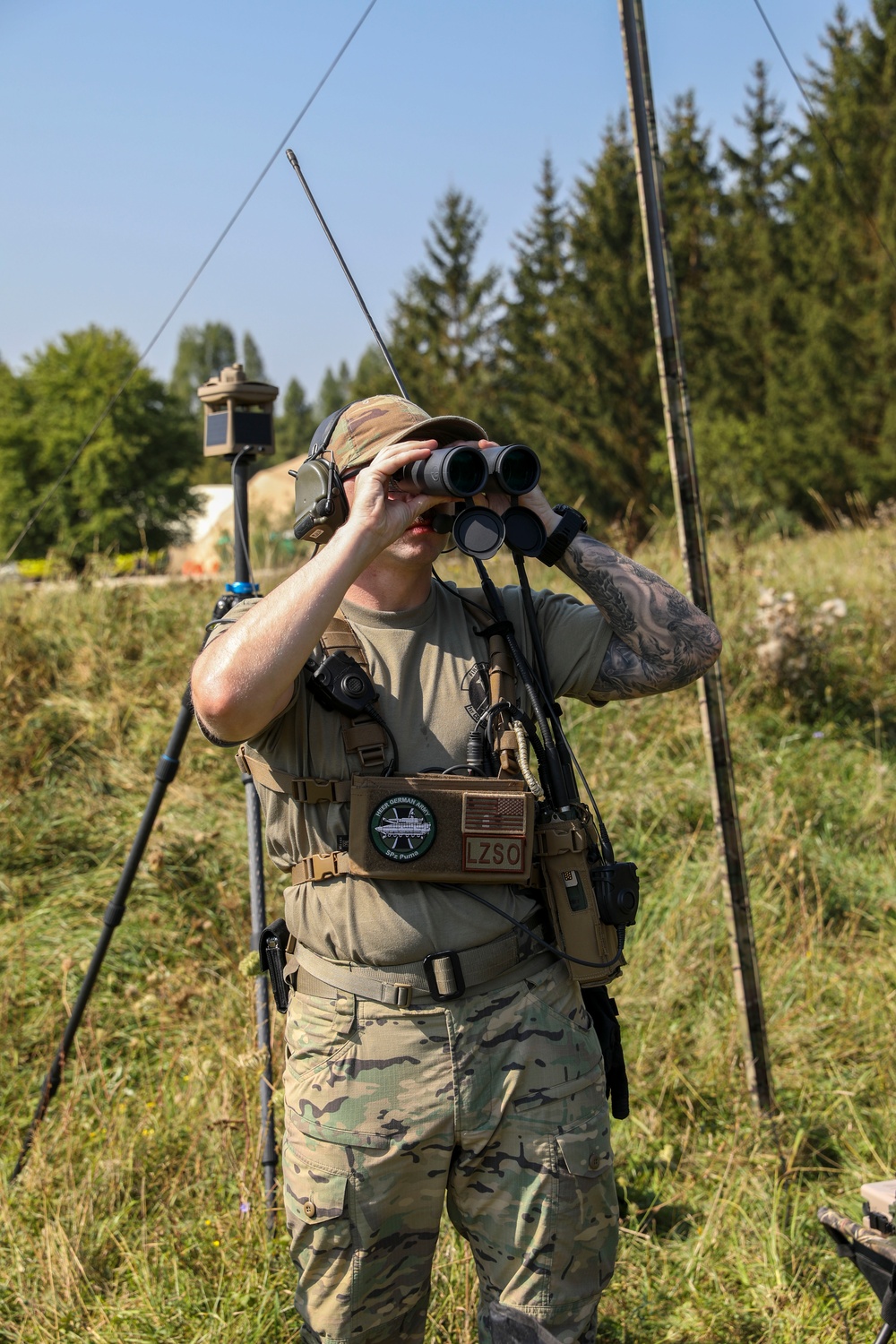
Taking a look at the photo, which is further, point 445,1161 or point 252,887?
point 252,887

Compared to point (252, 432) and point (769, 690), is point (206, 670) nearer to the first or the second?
point (252, 432)

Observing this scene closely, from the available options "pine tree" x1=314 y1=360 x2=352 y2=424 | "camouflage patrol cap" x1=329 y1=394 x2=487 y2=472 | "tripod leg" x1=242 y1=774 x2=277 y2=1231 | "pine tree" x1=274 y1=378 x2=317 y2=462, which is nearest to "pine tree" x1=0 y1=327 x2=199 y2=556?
"pine tree" x1=274 y1=378 x2=317 y2=462

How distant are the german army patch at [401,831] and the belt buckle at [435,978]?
179 millimetres

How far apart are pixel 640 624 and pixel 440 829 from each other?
60 centimetres

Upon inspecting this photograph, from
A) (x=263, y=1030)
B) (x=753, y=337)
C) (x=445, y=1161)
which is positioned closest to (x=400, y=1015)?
(x=445, y=1161)

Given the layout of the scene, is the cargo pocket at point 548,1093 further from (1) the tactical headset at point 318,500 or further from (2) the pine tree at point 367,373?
(2) the pine tree at point 367,373

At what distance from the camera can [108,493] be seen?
103 feet

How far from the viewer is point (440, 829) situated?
6.13ft

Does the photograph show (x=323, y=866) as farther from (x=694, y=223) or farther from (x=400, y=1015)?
(x=694, y=223)

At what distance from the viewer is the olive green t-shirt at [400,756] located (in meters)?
1.89

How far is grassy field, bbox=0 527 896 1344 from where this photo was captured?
2590 millimetres

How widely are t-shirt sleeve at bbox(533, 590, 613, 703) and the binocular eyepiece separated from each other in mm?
411

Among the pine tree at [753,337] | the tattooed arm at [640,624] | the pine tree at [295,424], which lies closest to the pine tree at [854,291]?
the pine tree at [753,337]

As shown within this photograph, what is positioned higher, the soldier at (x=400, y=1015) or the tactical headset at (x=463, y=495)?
the tactical headset at (x=463, y=495)
